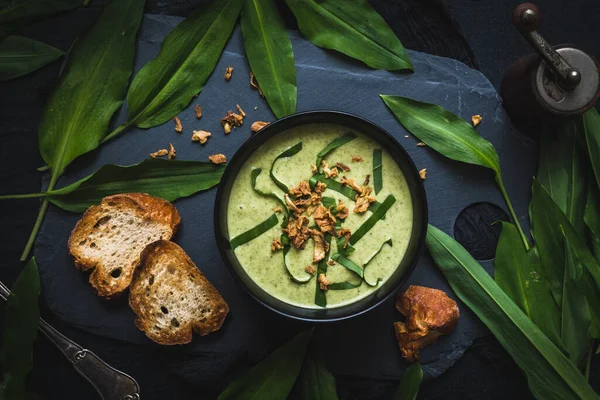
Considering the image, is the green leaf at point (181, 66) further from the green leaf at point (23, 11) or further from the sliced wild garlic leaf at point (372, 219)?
the sliced wild garlic leaf at point (372, 219)

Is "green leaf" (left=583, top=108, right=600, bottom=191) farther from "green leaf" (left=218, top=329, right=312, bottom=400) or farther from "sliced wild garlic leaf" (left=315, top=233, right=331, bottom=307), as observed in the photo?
"green leaf" (left=218, top=329, right=312, bottom=400)

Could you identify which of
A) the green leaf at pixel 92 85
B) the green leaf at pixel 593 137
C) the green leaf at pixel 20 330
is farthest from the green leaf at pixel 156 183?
the green leaf at pixel 593 137

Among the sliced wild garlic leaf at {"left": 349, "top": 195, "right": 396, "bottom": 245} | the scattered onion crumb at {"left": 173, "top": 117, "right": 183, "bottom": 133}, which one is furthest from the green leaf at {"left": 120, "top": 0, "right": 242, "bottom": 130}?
the sliced wild garlic leaf at {"left": 349, "top": 195, "right": 396, "bottom": 245}

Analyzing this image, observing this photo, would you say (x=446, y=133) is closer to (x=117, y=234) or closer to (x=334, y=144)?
(x=334, y=144)

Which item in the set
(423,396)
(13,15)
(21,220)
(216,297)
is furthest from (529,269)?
(13,15)

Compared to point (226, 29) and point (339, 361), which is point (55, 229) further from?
point (339, 361)

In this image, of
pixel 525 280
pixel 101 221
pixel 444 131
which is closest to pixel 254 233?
pixel 101 221

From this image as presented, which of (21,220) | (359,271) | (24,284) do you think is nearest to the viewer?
(359,271)
